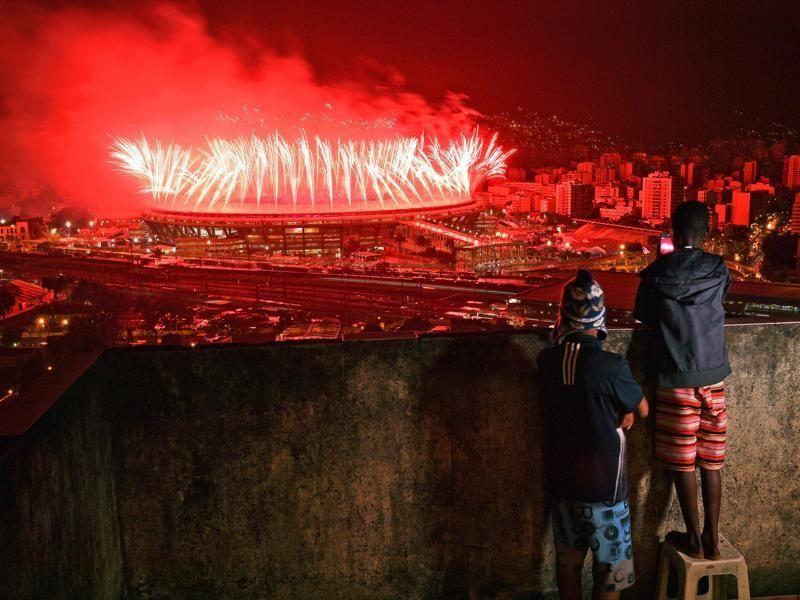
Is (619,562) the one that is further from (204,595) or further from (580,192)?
(580,192)

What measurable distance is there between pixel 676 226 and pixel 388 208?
3836 cm

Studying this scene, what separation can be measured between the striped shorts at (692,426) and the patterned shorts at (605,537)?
0.35 meters

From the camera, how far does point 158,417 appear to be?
8.09 feet

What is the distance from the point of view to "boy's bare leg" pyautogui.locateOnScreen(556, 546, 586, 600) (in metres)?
2.31

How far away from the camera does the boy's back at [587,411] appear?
7.02 ft

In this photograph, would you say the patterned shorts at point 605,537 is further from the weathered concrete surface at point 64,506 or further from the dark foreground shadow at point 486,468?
the weathered concrete surface at point 64,506

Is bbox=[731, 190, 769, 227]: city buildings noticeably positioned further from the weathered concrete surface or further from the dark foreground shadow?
the weathered concrete surface

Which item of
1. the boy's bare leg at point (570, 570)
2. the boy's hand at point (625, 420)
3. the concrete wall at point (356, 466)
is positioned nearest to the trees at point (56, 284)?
the concrete wall at point (356, 466)

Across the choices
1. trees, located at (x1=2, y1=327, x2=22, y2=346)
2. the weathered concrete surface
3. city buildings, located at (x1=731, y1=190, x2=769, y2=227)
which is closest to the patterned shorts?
the weathered concrete surface

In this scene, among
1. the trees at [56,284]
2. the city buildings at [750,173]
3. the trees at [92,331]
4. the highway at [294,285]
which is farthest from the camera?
the city buildings at [750,173]

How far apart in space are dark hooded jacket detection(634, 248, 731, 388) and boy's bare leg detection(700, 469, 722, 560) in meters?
0.35

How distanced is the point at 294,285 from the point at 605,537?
24508 millimetres

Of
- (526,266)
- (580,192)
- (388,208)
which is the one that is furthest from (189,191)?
(580,192)

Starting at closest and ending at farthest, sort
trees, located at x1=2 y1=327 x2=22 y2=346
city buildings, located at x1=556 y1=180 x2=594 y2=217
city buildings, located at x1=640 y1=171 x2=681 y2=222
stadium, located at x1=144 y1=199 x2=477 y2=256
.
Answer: trees, located at x1=2 y1=327 x2=22 y2=346
stadium, located at x1=144 y1=199 x2=477 y2=256
city buildings, located at x1=640 y1=171 x2=681 y2=222
city buildings, located at x1=556 y1=180 x2=594 y2=217
